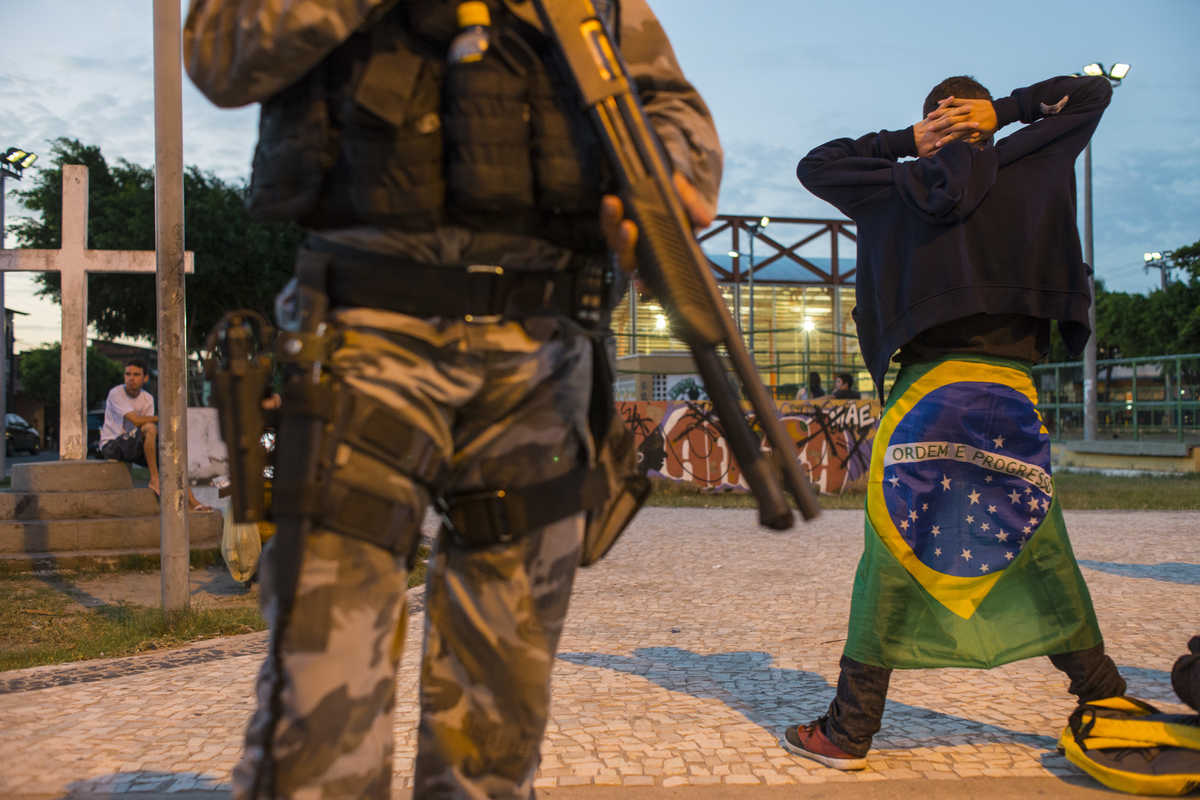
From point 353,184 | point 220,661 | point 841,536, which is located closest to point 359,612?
point 353,184

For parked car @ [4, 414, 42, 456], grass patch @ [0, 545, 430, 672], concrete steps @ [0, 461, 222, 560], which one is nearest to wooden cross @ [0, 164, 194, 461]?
concrete steps @ [0, 461, 222, 560]

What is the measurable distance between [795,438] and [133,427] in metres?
9.18

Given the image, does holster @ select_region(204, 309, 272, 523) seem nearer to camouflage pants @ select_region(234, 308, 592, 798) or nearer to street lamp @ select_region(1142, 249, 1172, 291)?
camouflage pants @ select_region(234, 308, 592, 798)

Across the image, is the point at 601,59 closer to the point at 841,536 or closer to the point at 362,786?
the point at 362,786

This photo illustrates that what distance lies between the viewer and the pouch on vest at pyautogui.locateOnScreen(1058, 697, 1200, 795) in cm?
280

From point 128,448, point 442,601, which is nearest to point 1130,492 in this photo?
point 128,448

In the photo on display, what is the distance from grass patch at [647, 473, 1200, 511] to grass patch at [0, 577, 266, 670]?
24.5ft

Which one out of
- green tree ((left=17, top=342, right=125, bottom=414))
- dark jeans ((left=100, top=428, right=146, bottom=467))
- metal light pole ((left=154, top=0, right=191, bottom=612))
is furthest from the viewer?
green tree ((left=17, top=342, right=125, bottom=414))

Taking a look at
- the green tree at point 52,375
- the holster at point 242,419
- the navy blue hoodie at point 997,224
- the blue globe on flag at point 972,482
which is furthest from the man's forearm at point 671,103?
the green tree at point 52,375

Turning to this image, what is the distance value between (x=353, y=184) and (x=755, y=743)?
2315 mm

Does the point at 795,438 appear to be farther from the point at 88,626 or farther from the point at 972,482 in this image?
the point at 972,482

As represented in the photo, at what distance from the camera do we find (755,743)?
10.8 feet

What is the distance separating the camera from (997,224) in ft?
10.2

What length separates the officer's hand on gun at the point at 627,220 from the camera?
177 cm
